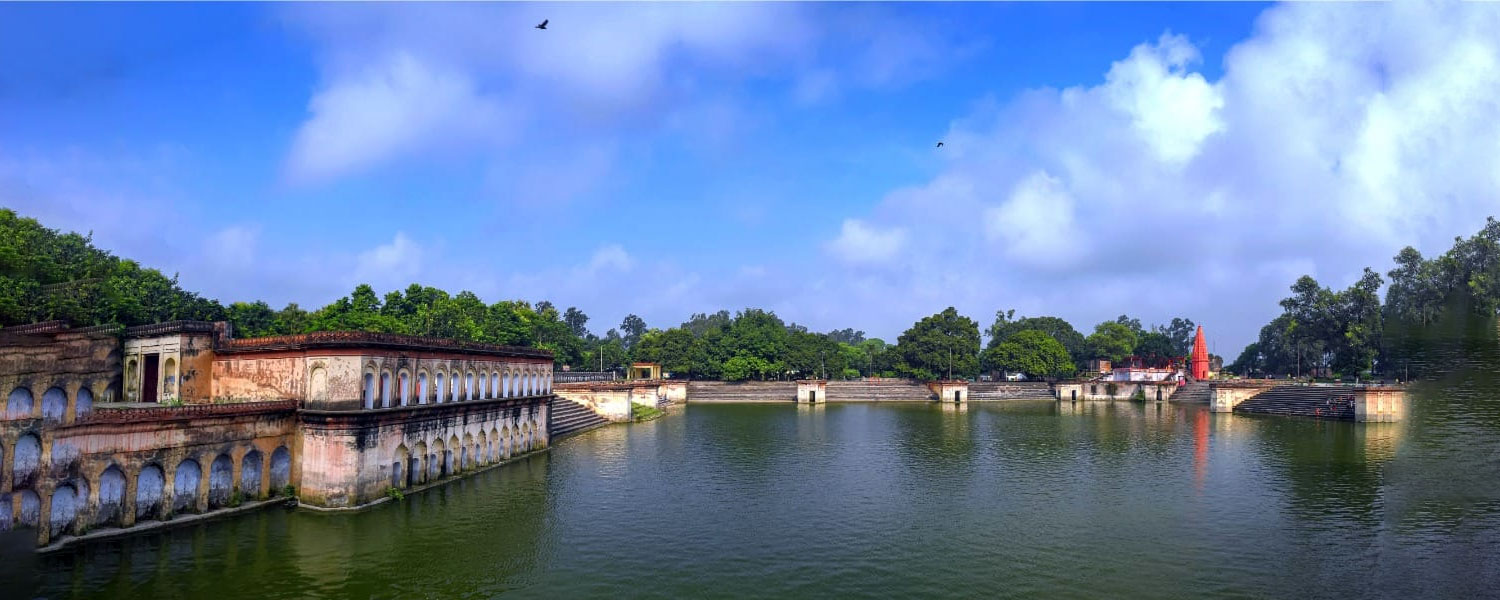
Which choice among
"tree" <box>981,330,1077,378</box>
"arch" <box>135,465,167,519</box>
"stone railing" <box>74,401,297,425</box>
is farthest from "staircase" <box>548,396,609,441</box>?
"tree" <box>981,330,1077,378</box>

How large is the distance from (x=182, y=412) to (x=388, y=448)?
736cm

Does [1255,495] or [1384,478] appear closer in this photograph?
[1255,495]

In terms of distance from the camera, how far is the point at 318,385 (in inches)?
1169

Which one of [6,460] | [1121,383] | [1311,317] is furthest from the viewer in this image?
[1121,383]

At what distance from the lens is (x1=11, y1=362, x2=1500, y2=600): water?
21.3 meters

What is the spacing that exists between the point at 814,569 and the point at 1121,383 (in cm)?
10040

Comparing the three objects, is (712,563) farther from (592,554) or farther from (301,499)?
(301,499)

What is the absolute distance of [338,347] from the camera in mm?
29453

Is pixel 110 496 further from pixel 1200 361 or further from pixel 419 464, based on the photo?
Answer: pixel 1200 361

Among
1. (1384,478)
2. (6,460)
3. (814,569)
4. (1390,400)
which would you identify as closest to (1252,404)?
(1390,400)

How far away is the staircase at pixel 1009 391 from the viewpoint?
356ft

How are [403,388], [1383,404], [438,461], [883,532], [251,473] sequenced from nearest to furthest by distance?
[883,532] → [251,473] → [403,388] → [438,461] → [1383,404]

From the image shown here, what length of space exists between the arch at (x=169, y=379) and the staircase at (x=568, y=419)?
21.1 m

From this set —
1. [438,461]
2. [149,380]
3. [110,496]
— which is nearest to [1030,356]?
[438,461]
